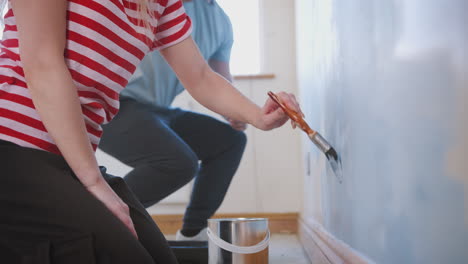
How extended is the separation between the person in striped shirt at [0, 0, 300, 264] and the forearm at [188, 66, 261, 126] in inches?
10.7

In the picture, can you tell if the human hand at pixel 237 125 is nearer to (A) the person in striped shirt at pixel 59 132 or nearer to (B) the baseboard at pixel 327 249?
(B) the baseboard at pixel 327 249

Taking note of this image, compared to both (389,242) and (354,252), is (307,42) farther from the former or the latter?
(389,242)

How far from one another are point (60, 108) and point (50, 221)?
0.48ft

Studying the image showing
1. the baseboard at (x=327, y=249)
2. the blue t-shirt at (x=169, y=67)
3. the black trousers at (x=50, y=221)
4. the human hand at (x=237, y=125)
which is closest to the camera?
the black trousers at (x=50, y=221)

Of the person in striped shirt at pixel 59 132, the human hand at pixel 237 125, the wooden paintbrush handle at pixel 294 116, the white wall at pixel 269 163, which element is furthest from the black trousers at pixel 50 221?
the white wall at pixel 269 163

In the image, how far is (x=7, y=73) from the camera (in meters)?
0.72

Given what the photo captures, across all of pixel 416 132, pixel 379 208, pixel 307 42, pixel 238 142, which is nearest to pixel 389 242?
pixel 379 208

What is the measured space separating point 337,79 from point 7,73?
69 centimetres

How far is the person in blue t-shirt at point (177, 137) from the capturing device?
149 centimetres

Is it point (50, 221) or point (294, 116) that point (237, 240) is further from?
point (50, 221)

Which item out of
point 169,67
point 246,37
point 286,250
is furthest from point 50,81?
point 246,37

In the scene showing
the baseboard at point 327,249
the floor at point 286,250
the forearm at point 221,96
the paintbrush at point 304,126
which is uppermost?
the forearm at point 221,96

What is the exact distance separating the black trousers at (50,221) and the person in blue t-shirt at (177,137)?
0.80 meters

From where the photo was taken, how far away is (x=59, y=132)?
2.22ft
